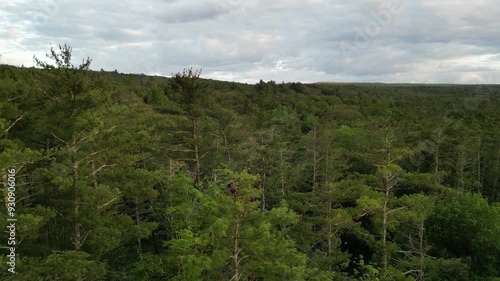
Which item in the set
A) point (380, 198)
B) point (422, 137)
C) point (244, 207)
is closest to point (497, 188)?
point (422, 137)

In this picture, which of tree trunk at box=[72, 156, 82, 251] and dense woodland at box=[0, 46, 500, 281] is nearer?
dense woodland at box=[0, 46, 500, 281]

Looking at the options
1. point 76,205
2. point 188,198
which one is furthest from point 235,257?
point 76,205

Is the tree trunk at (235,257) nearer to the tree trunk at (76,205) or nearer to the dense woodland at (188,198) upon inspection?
the dense woodland at (188,198)

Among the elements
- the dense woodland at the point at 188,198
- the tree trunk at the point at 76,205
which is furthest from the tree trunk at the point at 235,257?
the tree trunk at the point at 76,205

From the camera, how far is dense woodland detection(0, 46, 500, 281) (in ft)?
44.3

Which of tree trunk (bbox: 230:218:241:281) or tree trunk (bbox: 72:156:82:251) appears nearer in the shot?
tree trunk (bbox: 230:218:241:281)

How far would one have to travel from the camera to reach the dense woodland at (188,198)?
44.3ft

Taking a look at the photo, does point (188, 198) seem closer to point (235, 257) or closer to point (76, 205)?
point (76, 205)

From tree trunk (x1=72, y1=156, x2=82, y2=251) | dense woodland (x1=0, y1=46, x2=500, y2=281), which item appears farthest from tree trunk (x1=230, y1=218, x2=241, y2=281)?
tree trunk (x1=72, y1=156, x2=82, y2=251)

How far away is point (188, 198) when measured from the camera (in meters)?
17.6

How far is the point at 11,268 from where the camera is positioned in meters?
12.5

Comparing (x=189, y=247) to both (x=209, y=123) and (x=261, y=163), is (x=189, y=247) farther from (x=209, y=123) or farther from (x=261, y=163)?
(x=261, y=163)

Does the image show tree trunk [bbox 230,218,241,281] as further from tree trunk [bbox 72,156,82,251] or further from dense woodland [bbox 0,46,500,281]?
tree trunk [bbox 72,156,82,251]

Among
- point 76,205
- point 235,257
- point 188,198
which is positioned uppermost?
point 76,205
